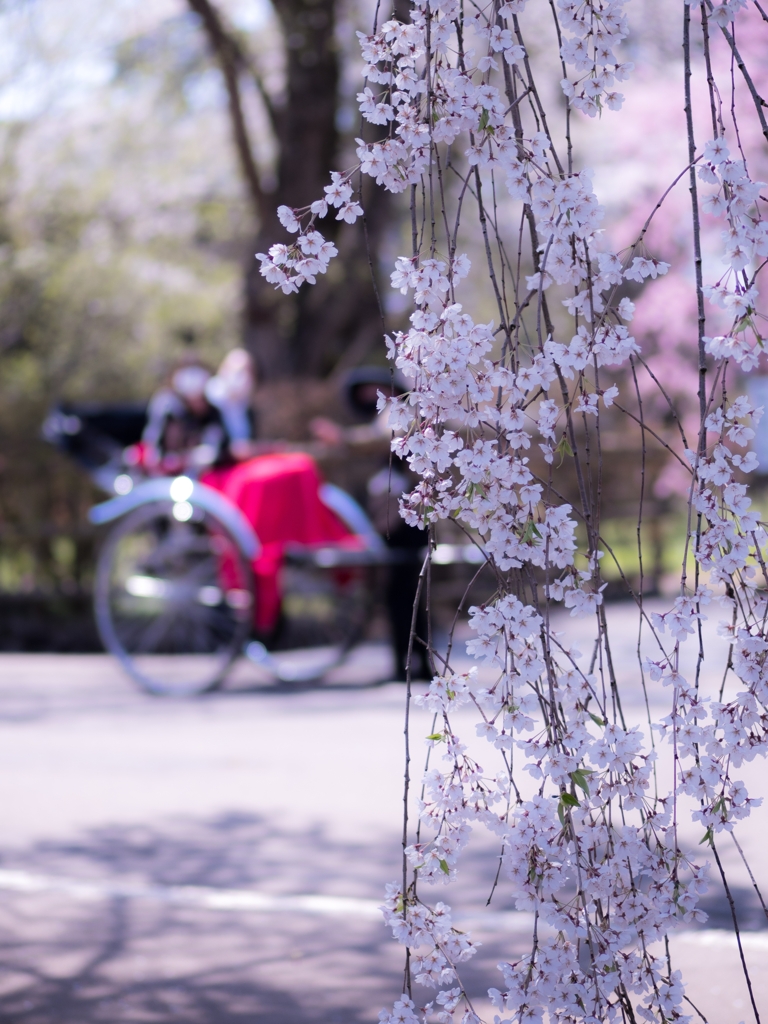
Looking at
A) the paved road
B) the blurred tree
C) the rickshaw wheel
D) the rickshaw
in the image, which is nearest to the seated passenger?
the rickshaw

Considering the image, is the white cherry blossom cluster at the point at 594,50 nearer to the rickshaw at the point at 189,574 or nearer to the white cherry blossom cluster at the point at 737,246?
the white cherry blossom cluster at the point at 737,246

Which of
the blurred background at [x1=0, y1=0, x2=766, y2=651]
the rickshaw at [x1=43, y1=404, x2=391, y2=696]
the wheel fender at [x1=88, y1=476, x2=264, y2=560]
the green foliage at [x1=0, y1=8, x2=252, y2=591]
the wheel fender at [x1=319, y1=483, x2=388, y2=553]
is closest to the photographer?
the wheel fender at [x1=88, y1=476, x2=264, y2=560]

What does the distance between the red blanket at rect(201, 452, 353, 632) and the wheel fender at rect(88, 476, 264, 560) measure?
0.07 metres

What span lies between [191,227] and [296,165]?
758 cm

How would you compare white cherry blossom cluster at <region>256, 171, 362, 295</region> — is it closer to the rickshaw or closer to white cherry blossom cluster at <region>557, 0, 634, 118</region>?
white cherry blossom cluster at <region>557, 0, 634, 118</region>

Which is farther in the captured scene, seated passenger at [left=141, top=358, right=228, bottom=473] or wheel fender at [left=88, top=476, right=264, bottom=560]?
seated passenger at [left=141, top=358, right=228, bottom=473]

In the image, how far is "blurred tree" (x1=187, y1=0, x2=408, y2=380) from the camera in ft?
37.0

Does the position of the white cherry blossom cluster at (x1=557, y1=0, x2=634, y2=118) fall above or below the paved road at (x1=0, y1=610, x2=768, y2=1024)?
above

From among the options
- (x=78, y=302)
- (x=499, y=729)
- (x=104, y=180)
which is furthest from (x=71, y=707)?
(x=104, y=180)

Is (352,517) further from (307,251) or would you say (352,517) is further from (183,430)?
(307,251)

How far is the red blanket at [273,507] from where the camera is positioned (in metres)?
7.01

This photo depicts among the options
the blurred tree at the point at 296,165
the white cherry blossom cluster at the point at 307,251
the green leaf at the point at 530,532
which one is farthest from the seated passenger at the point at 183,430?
the green leaf at the point at 530,532

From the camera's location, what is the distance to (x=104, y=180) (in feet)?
54.5

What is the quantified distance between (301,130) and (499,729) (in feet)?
33.5
